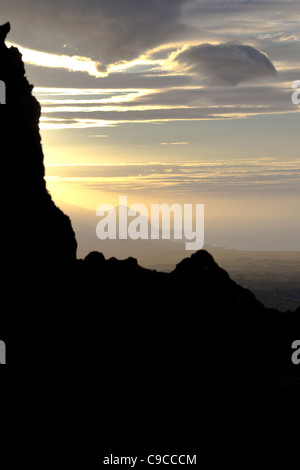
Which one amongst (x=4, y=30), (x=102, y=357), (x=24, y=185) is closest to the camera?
(x=24, y=185)

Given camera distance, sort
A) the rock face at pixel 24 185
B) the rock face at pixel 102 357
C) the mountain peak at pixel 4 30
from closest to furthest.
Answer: the rock face at pixel 102 357 < the rock face at pixel 24 185 < the mountain peak at pixel 4 30

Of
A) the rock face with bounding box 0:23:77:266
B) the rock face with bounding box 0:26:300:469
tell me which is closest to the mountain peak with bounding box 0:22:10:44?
the rock face with bounding box 0:23:77:266

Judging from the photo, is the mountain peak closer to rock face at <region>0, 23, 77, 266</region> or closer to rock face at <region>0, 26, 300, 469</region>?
rock face at <region>0, 23, 77, 266</region>

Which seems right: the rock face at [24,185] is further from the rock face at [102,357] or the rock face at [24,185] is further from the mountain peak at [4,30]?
the rock face at [102,357]

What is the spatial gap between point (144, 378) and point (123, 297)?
470 inches

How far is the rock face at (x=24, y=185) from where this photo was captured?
66.5 metres

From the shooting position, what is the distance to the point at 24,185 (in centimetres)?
6950

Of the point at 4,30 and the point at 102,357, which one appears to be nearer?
the point at 4,30

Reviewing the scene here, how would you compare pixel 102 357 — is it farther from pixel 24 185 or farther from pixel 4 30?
pixel 4 30

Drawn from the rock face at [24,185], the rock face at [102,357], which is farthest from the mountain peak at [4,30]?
A: the rock face at [102,357]

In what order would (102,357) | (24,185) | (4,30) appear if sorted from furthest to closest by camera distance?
(102,357) → (4,30) → (24,185)

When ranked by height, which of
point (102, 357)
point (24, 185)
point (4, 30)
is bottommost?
point (102, 357)

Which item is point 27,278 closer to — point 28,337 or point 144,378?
point 28,337

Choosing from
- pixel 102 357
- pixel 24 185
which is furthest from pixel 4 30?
pixel 102 357
